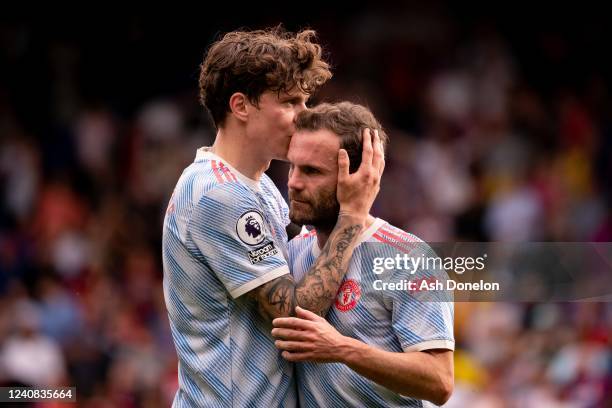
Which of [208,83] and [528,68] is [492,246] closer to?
[208,83]

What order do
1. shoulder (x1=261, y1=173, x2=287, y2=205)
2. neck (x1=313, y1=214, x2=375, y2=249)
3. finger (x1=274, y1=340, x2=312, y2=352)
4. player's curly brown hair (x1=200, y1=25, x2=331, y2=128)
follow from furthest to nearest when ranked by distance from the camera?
1. shoulder (x1=261, y1=173, x2=287, y2=205)
2. player's curly brown hair (x1=200, y1=25, x2=331, y2=128)
3. neck (x1=313, y1=214, x2=375, y2=249)
4. finger (x1=274, y1=340, x2=312, y2=352)

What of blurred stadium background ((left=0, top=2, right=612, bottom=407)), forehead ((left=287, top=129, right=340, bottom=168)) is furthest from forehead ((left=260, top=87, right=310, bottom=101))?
blurred stadium background ((left=0, top=2, right=612, bottom=407))

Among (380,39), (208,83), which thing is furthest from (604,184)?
(208,83)

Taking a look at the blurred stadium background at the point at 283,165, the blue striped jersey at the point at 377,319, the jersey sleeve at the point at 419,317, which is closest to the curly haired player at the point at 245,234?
the blue striped jersey at the point at 377,319

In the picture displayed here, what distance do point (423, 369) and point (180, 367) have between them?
44.4 inches

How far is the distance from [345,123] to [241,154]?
0.49m

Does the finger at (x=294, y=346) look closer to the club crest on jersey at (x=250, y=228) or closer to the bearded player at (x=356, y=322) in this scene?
the bearded player at (x=356, y=322)

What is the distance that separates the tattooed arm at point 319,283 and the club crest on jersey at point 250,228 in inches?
7.4

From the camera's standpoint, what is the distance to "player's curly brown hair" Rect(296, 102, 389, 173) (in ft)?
15.8

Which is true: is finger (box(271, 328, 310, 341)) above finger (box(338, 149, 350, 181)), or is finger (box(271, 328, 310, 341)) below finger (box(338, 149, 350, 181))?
below

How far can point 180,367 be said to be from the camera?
5137 mm

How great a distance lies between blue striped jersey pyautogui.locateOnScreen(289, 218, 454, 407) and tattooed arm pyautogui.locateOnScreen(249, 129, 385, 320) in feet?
0.32

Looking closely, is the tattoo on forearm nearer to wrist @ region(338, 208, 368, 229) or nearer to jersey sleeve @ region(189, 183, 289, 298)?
wrist @ region(338, 208, 368, 229)

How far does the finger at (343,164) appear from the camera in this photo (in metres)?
4.73
